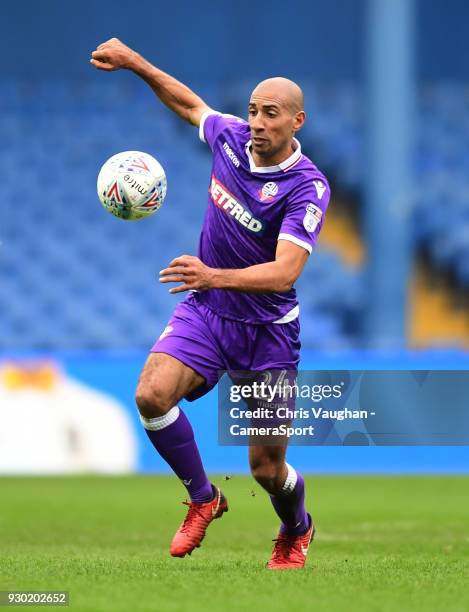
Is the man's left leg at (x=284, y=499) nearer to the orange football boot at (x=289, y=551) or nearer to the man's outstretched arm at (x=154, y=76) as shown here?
the orange football boot at (x=289, y=551)

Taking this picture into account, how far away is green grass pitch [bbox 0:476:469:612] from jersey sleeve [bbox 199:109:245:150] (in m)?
2.28

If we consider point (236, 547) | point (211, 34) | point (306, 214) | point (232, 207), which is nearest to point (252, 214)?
point (232, 207)

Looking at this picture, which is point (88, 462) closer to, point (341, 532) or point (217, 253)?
point (341, 532)

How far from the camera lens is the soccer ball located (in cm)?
669

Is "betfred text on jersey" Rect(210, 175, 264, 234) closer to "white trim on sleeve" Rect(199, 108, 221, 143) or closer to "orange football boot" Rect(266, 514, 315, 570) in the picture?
"white trim on sleeve" Rect(199, 108, 221, 143)

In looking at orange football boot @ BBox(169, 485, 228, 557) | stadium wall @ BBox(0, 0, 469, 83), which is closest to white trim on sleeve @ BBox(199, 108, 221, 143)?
orange football boot @ BBox(169, 485, 228, 557)

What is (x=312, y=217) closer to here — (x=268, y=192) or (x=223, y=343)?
(x=268, y=192)

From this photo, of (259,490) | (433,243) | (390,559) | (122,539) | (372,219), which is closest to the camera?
(390,559)

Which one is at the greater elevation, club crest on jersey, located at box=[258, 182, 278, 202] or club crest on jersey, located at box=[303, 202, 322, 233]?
club crest on jersey, located at box=[258, 182, 278, 202]

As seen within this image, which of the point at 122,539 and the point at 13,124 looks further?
the point at 13,124

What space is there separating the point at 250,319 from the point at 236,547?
7.24 feet

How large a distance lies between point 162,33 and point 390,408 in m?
13.4

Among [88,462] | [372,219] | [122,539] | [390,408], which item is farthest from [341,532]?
[372,219]

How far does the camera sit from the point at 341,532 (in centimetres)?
930
